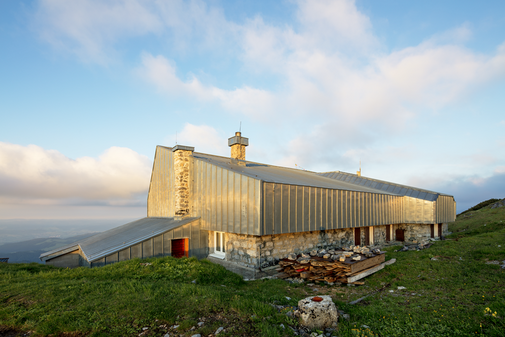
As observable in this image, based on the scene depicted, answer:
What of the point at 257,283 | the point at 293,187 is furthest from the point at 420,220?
the point at 257,283

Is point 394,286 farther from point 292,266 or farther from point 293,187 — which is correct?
point 293,187

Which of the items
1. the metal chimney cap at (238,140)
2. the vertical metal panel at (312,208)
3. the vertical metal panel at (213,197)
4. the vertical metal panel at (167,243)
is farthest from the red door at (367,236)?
the vertical metal panel at (167,243)

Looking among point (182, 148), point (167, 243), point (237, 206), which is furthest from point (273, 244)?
point (182, 148)

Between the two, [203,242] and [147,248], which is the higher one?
[147,248]

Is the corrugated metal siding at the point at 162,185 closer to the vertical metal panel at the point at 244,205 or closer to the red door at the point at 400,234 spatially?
the vertical metal panel at the point at 244,205

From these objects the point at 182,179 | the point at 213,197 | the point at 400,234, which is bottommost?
the point at 400,234

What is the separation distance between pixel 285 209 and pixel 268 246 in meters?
2.03

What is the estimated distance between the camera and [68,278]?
910cm

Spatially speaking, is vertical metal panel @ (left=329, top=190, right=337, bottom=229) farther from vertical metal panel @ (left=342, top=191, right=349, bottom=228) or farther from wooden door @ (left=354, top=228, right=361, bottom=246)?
wooden door @ (left=354, top=228, right=361, bottom=246)

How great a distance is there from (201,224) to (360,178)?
19.0m

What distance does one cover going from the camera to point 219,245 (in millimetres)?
14891

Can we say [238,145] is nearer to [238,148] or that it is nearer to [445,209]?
[238,148]

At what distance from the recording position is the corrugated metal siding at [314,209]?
1180cm

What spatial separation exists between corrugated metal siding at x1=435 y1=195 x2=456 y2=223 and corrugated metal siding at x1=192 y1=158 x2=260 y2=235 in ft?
61.4
